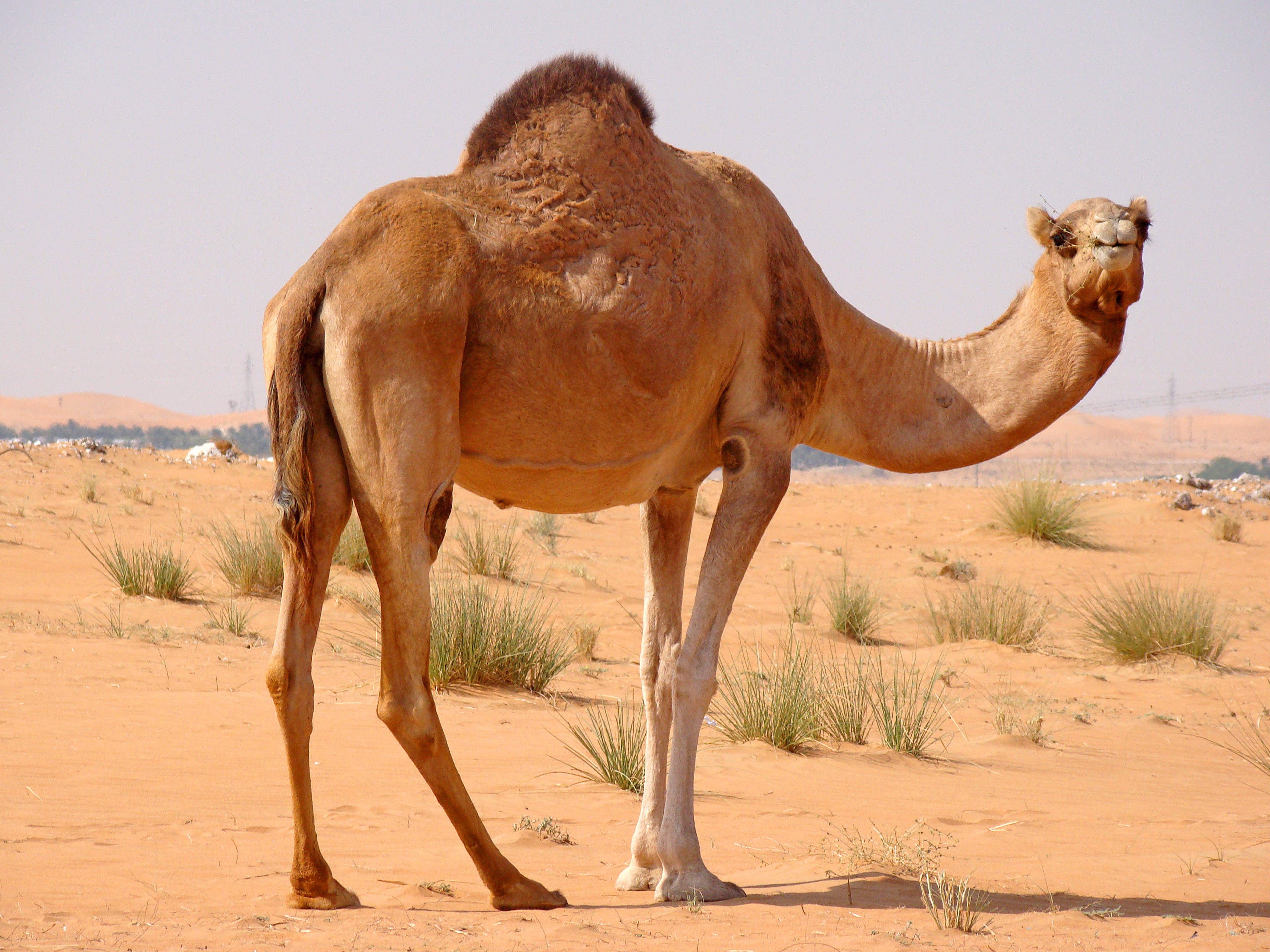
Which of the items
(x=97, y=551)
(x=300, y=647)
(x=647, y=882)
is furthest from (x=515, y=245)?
(x=97, y=551)

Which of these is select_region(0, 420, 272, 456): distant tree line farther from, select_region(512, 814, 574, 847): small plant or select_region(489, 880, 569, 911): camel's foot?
select_region(489, 880, 569, 911): camel's foot

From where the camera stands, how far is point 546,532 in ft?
57.1

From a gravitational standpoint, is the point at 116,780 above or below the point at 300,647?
below

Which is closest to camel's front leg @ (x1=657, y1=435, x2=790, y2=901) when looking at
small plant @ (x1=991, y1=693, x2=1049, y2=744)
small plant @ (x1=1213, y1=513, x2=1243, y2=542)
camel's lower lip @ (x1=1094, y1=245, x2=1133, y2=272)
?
camel's lower lip @ (x1=1094, y1=245, x2=1133, y2=272)

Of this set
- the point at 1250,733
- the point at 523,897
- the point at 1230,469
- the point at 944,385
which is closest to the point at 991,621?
the point at 1250,733

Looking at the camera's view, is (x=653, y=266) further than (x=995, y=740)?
No

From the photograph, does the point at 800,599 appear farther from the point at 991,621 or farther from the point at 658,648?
the point at 658,648

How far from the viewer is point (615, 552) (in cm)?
1797

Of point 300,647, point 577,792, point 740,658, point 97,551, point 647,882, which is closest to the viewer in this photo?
point 300,647

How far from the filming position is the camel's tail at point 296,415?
393cm

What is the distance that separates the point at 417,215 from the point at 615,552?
46.1 ft

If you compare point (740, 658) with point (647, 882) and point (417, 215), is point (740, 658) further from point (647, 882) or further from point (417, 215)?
point (417, 215)

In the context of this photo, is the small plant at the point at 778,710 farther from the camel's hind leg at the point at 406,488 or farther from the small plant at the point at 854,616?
the small plant at the point at 854,616

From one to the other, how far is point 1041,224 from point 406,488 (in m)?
2.87
